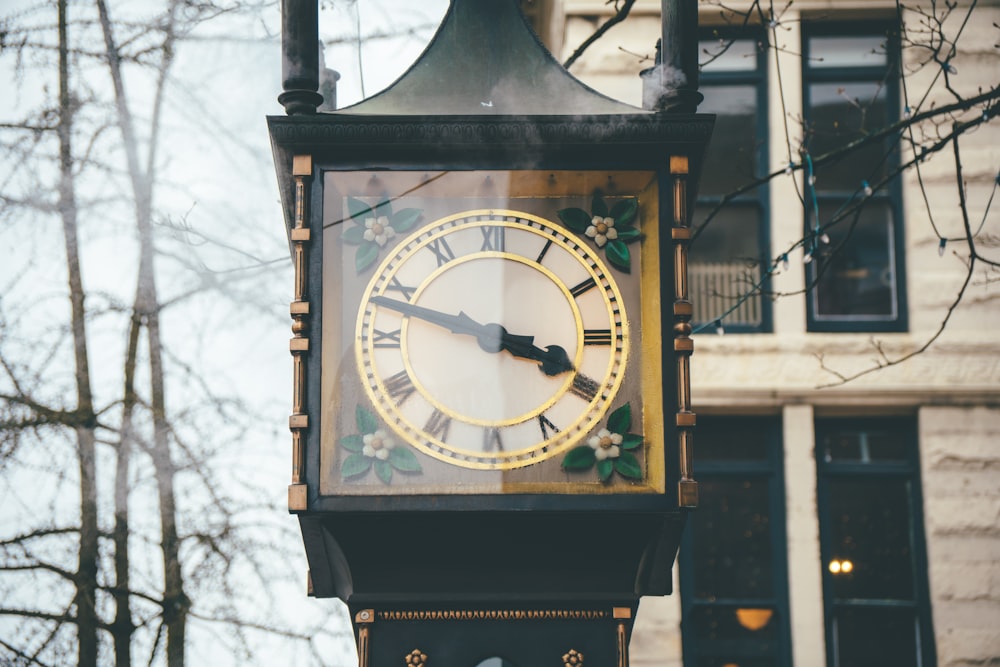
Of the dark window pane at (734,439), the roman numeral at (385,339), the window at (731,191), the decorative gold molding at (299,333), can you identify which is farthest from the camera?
the window at (731,191)

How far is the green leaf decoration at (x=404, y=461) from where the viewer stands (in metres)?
2.68

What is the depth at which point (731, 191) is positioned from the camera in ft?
22.5

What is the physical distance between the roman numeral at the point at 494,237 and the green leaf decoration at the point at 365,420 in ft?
1.26

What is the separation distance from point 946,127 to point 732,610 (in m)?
2.36

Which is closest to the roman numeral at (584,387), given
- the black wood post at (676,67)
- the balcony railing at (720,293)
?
the black wood post at (676,67)

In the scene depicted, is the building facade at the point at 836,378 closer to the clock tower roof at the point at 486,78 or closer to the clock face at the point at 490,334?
the clock tower roof at the point at 486,78

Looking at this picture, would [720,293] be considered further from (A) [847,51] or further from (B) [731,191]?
(A) [847,51]

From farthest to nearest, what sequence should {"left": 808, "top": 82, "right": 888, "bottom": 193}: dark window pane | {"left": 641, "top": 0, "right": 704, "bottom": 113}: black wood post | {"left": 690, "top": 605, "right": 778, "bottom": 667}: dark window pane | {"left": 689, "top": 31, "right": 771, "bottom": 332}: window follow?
{"left": 808, "top": 82, "right": 888, "bottom": 193}: dark window pane < {"left": 689, "top": 31, "right": 771, "bottom": 332}: window < {"left": 690, "top": 605, "right": 778, "bottom": 667}: dark window pane < {"left": 641, "top": 0, "right": 704, "bottom": 113}: black wood post

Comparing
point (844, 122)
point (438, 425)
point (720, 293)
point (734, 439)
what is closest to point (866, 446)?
point (734, 439)

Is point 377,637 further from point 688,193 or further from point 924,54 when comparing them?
point 924,54

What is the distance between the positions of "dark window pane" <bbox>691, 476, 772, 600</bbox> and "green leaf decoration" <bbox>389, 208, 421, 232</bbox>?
388 centimetres

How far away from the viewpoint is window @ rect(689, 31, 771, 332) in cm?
676

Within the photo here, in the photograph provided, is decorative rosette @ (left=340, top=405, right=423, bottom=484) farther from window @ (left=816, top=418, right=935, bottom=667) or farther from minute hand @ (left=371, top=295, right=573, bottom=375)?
window @ (left=816, top=418, right=935, bottom=667)

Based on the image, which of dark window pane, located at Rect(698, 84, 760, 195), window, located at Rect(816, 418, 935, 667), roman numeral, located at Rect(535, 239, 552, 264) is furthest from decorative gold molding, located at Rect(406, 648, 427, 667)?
dark window pane, located at Rect(698, 84, 760, 195)
